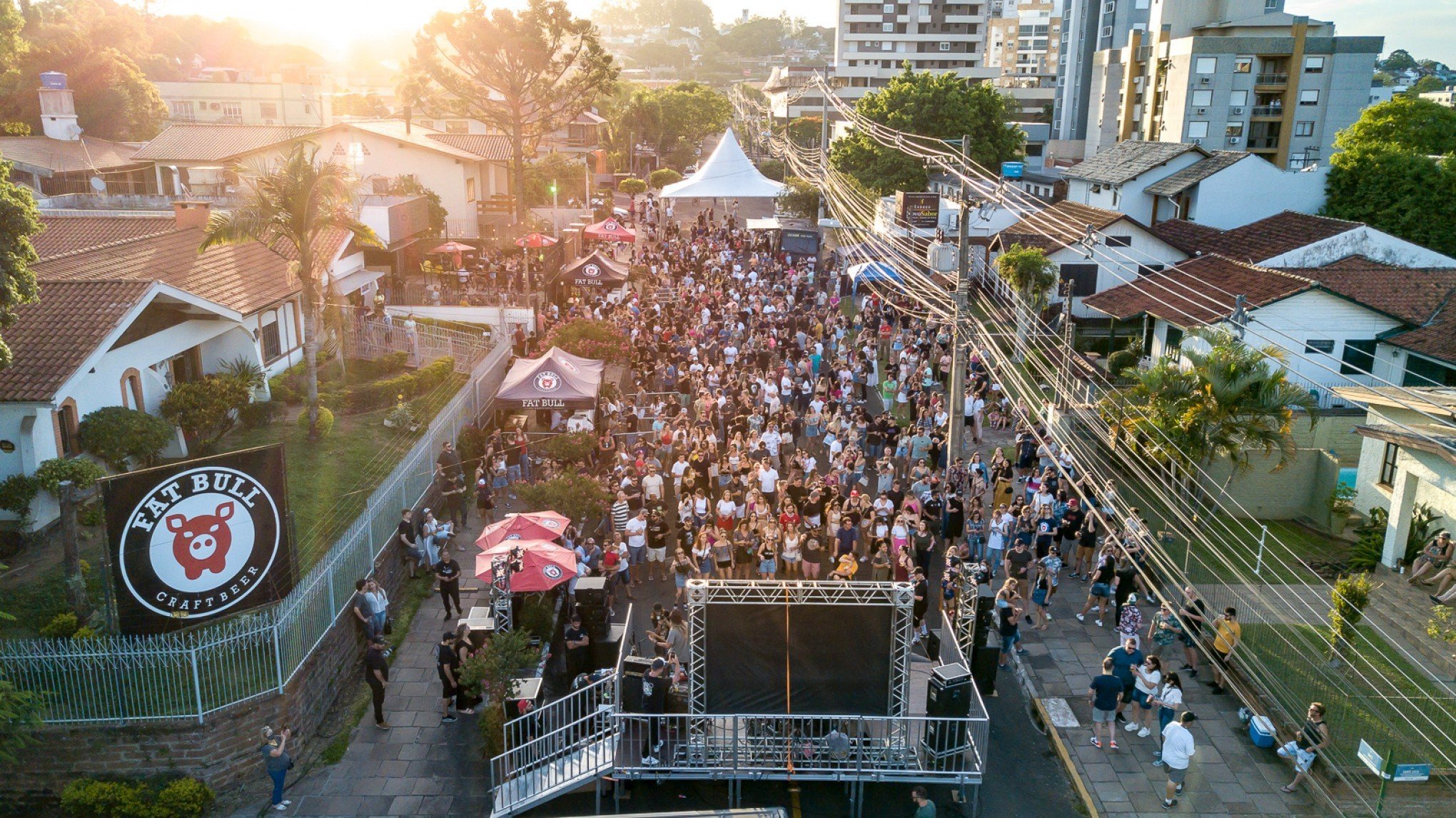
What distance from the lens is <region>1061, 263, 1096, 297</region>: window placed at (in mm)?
35875

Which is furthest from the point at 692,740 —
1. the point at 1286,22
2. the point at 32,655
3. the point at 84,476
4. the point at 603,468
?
the point at 1286,22

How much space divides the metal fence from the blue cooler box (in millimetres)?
11746

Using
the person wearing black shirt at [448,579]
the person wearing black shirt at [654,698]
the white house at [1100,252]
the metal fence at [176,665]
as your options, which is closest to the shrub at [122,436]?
the metal fence at [176,665]

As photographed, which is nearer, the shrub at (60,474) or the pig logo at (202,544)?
the pig logo at (202,544)

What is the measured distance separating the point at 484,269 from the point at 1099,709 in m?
27.1

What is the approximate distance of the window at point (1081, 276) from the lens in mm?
35875

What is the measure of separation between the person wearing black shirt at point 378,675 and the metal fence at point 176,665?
0.70 metres

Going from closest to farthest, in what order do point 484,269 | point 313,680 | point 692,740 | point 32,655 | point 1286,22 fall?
point 32,655 → point 692,740 → point 313,680 → point 484,269 → point 1286,22

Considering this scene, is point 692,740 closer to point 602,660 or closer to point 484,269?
point 602,660

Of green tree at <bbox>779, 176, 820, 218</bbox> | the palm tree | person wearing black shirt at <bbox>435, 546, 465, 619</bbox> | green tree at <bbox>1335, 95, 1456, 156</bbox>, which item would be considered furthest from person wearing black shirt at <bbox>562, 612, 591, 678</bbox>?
green tree at <bbox>1335, 95, 1456, 156</bbox>

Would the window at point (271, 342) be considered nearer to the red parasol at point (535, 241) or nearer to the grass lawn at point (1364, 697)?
the red parasol at point (535, 241)

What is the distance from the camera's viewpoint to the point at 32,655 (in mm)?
10875

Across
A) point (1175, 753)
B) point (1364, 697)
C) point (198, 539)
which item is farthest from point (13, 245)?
point (1364, 697)

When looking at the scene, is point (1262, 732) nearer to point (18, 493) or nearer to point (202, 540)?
point (202, 540)
